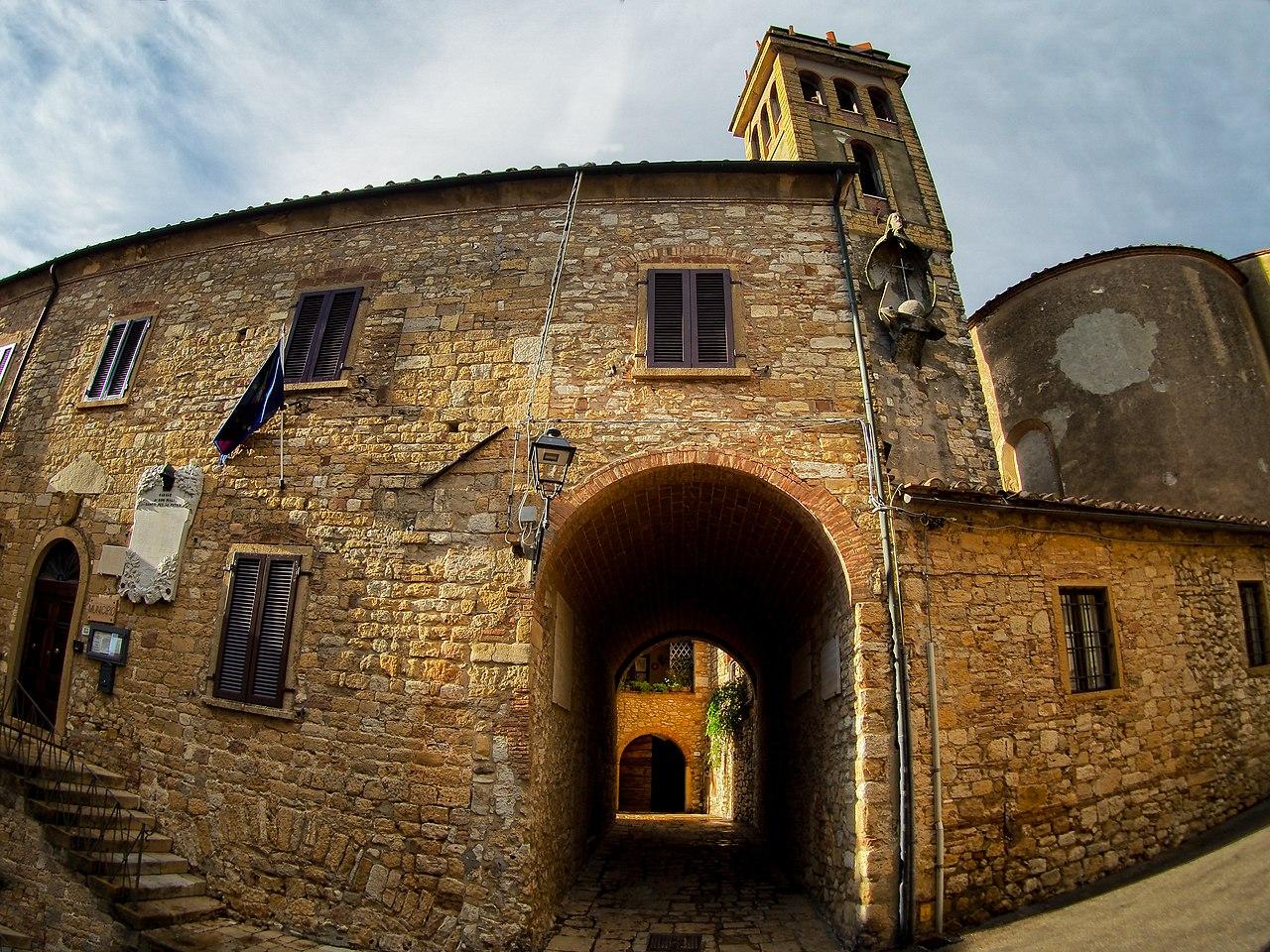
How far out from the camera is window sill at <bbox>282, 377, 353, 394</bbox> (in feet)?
25.8

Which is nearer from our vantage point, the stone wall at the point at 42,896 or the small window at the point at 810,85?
the stone wall at the point at 42,896

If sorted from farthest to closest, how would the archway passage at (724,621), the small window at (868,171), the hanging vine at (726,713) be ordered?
1. the hanging vine at (726,713)
2. the small window at (868,171)
3. the archway passage at (724,621)

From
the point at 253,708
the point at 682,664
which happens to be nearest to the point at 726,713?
the point at 682,664

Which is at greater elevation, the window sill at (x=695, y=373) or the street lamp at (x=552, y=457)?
the window sill at (x=695, y=373)

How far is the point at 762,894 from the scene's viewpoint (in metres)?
8.00

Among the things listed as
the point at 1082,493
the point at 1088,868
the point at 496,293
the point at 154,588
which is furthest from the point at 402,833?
the point at 1082,493

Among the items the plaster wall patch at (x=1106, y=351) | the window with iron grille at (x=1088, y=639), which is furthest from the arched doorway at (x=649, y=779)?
the window with iron grille at (x=1088, y=639)

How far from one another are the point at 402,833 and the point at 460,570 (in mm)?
2533

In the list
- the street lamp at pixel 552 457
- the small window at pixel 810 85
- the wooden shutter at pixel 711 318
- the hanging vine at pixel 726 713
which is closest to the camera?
the street lamp at pixel 552 457

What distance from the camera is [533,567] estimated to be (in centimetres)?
670

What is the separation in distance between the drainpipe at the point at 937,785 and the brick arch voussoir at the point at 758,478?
98 centimetres

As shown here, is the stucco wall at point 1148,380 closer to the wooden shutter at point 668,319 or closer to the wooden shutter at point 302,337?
the wooden shutter at point 668,319

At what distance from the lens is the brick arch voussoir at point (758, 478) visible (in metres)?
6.56

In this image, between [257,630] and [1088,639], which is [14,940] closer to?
[257,630]
